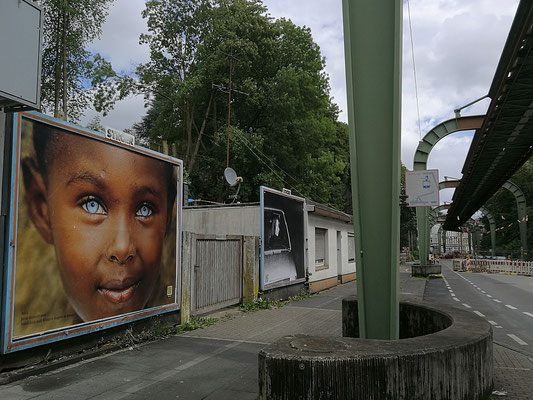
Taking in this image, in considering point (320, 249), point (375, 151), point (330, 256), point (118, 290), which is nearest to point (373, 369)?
point (375, 151)

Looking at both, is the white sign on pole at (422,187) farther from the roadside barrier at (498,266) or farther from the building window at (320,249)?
the roadside barrier at (498,266)

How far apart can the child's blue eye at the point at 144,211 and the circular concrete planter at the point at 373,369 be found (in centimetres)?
439

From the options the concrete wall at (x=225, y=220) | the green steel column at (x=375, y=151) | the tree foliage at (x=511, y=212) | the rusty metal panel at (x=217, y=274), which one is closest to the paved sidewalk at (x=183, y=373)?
the rusty metal panel at (x=217, y=274)

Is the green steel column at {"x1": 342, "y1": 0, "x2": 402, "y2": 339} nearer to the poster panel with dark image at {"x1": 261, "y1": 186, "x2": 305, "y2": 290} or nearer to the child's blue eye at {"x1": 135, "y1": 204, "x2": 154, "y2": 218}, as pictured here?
the child's blue eye at {"x1": 135, "y1": 204, "x2": 154, "y2": 218}

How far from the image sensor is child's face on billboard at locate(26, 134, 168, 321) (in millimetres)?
6004

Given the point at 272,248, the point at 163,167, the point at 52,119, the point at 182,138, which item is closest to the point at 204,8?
the point at 182,138

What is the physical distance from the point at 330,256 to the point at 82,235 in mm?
13925

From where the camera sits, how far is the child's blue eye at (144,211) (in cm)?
762

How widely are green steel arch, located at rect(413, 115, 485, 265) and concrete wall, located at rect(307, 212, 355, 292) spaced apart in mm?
5566

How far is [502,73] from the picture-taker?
12.1 meters

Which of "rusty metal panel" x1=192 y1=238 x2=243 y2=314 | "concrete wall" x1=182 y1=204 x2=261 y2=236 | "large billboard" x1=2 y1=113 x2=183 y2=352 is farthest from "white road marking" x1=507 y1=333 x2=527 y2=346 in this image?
"concrete wall" x1=182 y1=204 x2=261 y2=236

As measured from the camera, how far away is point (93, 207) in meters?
6.56

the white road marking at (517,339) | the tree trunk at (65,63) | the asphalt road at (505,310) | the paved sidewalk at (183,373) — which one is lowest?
the asphalt road at (505,310)

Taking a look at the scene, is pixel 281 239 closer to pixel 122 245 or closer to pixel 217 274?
pixel 217 274
